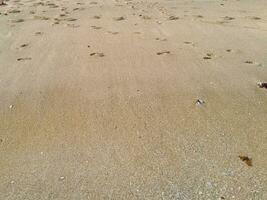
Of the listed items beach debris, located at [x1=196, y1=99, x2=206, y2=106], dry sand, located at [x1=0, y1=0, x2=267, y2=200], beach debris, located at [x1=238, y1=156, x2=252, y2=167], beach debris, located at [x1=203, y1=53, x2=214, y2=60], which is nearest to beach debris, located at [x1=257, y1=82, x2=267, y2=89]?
dry sand, located at [x1=0, y1=0, x2=267, y2=200]

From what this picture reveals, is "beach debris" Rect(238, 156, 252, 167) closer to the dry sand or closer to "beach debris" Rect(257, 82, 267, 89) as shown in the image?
the dry sand

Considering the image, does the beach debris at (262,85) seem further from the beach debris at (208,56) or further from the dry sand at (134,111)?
the beach debris at (208,56)

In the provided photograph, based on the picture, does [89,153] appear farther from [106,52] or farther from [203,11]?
[203,11]

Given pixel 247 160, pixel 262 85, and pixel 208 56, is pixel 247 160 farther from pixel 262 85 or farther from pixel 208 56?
pixel 208 56

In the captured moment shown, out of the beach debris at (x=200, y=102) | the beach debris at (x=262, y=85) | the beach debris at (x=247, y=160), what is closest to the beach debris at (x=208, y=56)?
the beach debris at (x=262, y=85)

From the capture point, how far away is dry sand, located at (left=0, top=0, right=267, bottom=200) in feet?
→ 11.3

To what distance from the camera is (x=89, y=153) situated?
3.84 metres

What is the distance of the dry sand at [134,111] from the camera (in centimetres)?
345

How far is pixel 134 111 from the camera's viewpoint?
4555mm

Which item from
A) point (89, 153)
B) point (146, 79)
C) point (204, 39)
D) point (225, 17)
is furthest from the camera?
point (225, 17)

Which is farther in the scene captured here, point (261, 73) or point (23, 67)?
point (23, 67)

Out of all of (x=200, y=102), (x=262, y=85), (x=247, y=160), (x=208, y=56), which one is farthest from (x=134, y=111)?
(x=208, y=56)

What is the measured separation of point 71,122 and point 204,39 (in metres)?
3.31

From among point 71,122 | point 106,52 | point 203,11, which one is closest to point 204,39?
point 106,52
